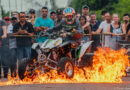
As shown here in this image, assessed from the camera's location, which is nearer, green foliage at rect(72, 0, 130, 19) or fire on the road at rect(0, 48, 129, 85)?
fire on the road at rect(0, 48, 129, 85)

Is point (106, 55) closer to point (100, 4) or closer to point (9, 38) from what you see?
point (9, 38)

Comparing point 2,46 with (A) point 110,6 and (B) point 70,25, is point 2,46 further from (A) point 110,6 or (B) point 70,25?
(A) point 110,6

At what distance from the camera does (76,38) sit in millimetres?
13070

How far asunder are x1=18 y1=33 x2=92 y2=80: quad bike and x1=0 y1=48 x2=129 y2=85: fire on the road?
0.57ft

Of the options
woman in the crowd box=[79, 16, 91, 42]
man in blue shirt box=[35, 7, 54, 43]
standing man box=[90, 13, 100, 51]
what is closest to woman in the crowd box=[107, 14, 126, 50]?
standing man box=[90, 13, 100, 51]

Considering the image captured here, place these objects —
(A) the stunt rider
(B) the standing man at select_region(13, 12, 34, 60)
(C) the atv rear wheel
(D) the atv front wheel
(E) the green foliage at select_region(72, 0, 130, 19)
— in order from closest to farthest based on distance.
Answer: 1. (C) the atv rear wheel
2. (D) the atv front wheel
3. (A) the stunt rider
4. (B) the standing man at select_region(13, 12, 34, 60)
5. (E) the green foliage at select_region(72, 0, 130, 19)

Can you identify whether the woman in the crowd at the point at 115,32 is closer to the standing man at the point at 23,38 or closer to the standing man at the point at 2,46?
the standing man at the point at 23,38

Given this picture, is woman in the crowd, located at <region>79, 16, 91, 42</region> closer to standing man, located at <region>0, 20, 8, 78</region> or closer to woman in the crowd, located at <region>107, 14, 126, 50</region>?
woman in the crowd, located at <region>107, 14, 126, 50</region>

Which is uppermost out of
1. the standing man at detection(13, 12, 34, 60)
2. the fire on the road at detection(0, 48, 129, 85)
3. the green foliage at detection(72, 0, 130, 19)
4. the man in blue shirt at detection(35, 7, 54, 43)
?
the green foliage at detection(72, 0, 130, 19)

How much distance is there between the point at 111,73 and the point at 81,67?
120cm

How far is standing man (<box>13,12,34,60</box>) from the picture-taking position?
587 inches

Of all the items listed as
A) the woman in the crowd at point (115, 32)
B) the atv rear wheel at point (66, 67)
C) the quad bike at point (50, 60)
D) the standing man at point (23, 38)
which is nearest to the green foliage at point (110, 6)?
the woman in the crowd at point (115, 32)

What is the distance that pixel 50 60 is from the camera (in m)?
12.3

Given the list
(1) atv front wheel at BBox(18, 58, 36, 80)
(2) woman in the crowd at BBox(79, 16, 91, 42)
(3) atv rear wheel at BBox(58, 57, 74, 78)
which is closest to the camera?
(3) atv rear wheel at BBox(58, 57, 74, 78)
